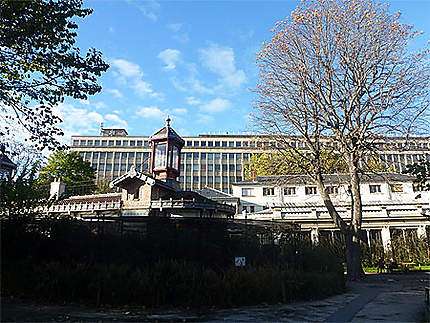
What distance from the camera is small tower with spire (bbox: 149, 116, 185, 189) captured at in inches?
1080

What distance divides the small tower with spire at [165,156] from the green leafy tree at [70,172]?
24.5m

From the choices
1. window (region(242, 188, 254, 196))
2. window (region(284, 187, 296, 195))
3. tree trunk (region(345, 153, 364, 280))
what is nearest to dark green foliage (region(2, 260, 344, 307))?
tree trunk (region(345, 153, 364, 280))

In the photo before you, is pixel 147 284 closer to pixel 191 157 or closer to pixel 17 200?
pixel 17 200

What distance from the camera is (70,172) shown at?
49688 mm

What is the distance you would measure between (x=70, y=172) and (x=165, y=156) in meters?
28.9

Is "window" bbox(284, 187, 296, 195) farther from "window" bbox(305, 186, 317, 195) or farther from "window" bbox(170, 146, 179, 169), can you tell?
"window" bbox(170, 146, 179, 169)

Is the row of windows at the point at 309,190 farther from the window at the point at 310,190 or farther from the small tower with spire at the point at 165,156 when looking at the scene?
the small tower with spire at the point at 165,156

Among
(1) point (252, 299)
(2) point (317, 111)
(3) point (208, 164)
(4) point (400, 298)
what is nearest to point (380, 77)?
(2) point (317, 111)

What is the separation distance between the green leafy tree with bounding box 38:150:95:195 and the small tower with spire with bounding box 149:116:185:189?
80.5ft

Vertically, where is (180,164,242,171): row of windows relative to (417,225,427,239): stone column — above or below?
above

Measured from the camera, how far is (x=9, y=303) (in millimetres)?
10586

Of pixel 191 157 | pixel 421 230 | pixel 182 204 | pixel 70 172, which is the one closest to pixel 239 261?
pixel 182 204

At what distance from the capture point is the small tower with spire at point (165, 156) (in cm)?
2744

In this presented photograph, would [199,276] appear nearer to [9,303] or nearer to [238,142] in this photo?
[9,303]
